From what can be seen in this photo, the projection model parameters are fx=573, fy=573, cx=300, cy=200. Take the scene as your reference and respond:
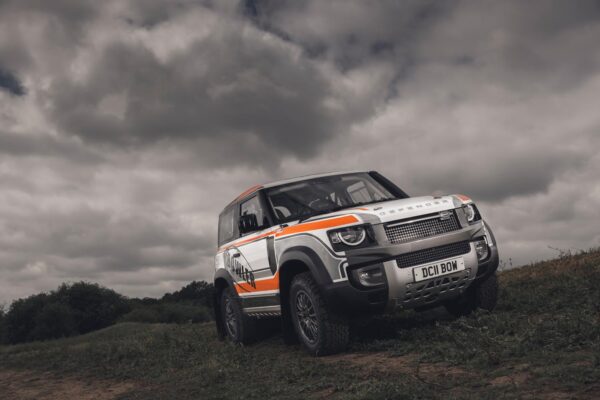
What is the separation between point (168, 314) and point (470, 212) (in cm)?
6470

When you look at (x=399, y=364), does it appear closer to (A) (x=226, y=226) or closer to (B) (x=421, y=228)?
(B) (x=421, y=228)

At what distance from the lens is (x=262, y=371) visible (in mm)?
6441

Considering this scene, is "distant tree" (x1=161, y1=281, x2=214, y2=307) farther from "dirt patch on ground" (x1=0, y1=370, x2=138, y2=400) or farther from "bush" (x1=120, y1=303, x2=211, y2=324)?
"dirt patch on ground" (x1=0, y1=370, x2=138, y2=400)

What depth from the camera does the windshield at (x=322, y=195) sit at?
7.50 m

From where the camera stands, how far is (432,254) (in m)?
6.26

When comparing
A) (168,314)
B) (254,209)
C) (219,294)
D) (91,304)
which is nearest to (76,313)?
(91,304)

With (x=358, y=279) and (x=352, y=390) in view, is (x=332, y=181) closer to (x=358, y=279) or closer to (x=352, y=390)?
(x=358, y=279)

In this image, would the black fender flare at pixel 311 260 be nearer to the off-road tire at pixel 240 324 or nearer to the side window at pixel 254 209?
the side window at pixel 254 209

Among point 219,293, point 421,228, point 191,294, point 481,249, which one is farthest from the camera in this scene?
point 191,294

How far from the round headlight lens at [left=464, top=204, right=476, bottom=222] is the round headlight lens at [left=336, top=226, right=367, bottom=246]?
4.74 feet

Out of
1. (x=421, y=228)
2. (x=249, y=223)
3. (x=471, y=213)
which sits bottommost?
(x=421, y=228)

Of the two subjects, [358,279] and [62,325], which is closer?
[358,279]

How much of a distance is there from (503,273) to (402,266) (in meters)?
6.74

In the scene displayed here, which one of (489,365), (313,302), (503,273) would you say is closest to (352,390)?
(489,365)
